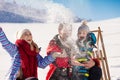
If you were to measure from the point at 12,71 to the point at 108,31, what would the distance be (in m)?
14.5

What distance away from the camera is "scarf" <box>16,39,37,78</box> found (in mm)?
4312

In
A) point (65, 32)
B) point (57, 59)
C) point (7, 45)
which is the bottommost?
point (57, 59)

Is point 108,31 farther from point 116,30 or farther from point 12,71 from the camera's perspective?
point 12,71

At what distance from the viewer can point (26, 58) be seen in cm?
434

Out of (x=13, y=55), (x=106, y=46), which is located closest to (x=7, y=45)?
(x=13, y=55)

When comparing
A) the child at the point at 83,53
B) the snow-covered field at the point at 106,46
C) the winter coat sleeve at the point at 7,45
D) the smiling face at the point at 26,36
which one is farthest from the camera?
the snow-covered field at the point at 106,46

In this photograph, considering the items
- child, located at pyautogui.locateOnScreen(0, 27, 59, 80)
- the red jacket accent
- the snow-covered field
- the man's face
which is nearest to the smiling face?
child, located at pyautogui.locateOnScreen(0, 27, 59, 80)

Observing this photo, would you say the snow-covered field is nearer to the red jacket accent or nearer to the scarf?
the red jacket accent

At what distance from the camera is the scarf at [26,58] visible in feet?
14.1

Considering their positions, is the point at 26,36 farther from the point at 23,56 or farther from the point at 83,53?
the point at 83,53

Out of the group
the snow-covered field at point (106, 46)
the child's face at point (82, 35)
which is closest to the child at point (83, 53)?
the child's face at point (82, 35)

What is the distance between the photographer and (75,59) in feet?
16.0

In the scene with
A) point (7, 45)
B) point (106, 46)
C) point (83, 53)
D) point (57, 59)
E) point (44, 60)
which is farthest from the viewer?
point (106, 46)

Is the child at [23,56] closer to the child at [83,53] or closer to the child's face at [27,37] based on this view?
the child's face at [27,37]
